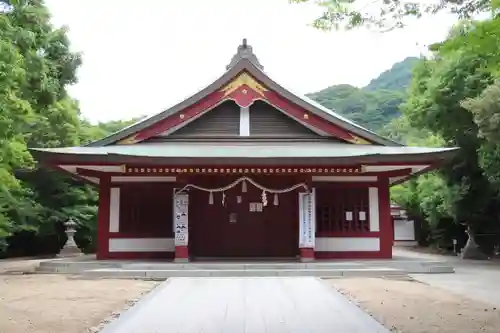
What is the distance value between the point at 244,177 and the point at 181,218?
2143 mm

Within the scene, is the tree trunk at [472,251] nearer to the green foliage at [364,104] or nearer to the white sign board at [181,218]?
the white sign board at [181,218]

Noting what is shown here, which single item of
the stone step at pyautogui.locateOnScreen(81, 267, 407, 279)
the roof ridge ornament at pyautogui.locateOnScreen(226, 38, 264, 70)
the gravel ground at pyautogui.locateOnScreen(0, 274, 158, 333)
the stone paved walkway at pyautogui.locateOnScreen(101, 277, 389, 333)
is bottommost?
the gravel ground at pyautogui.locateOnScreen(0, 274, 158, 333)

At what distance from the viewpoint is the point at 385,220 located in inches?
627

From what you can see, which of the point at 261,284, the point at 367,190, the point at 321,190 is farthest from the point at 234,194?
the point at 261,284

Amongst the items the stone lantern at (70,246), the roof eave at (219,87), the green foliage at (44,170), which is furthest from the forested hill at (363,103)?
the roof eave at (219,87)

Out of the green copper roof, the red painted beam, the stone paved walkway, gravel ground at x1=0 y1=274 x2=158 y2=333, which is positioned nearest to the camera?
the stone paved walkway

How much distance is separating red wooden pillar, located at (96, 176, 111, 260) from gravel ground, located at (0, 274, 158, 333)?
2440 mm

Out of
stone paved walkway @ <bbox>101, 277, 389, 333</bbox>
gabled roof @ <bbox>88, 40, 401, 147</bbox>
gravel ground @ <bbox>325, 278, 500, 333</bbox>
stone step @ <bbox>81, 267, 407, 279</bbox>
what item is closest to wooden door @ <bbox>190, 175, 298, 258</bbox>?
gabled roof @ <bbox>88, 40, 401, 147</bbox>

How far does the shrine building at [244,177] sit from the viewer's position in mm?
14836

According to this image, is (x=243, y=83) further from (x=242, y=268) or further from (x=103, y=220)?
(x=242, y=268)

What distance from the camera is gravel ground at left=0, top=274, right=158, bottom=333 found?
22.6 feet

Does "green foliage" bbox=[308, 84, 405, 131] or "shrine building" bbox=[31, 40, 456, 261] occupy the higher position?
"green foliage" bbox=[308, 84, 405, 131]

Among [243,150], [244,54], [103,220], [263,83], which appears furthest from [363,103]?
[103,220]

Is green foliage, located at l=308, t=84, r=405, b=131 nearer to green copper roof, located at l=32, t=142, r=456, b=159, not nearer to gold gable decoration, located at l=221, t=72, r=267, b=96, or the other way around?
gold gable decoration, located at l=221, t=72, r=267, b=96
